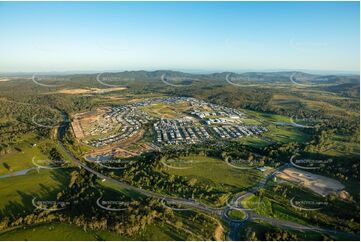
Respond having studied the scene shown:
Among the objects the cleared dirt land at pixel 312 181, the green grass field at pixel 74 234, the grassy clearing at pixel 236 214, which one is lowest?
the green grass field at pixel 74 234

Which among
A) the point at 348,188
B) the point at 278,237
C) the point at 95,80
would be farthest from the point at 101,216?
the point at 95,80

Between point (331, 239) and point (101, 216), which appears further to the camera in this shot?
point (101, 216)

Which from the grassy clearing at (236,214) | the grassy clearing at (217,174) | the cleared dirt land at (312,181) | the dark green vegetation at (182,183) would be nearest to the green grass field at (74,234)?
the dark green vegetation at (182,183)

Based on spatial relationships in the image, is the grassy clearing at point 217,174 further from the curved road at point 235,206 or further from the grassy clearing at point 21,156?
the grassy clearing at point 21,156

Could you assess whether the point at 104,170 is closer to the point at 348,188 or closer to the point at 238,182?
the point at 238,182

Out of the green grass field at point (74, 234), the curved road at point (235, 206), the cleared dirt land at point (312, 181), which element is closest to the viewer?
the green grass field at point (74, 234)
